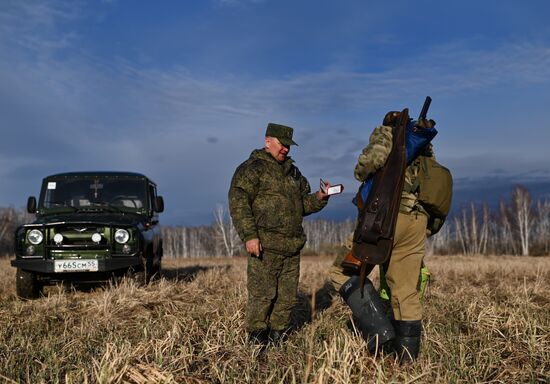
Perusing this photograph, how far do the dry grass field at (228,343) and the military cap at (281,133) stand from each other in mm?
1671

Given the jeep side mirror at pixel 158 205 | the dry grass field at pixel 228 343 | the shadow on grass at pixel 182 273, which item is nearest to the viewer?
the dry grass field at pixel 228 343

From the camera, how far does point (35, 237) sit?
7.43 meters

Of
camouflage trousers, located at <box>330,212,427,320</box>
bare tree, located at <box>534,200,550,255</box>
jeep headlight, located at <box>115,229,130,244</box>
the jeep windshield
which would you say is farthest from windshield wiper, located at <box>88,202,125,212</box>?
bare tree, located at <box>534,200,550,255</box>

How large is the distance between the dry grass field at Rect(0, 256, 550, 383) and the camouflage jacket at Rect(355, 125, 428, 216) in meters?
1.02

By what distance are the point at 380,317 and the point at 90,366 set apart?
6.51ft

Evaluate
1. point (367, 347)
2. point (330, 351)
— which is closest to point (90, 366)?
point (330, 351)

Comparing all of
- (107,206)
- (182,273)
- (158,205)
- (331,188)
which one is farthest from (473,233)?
(331,188)

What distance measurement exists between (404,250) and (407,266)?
12cm

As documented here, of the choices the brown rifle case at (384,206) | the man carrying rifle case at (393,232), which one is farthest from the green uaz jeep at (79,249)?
the brown rifle case at (384,206)

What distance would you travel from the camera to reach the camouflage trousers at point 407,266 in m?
3.79

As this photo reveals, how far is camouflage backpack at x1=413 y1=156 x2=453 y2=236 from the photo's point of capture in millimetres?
3779

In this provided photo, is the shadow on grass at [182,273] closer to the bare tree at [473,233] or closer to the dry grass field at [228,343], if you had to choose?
the dry grass field at [228,343]

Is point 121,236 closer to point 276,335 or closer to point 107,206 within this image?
point 107,206

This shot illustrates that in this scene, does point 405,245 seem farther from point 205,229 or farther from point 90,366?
point 205,229
